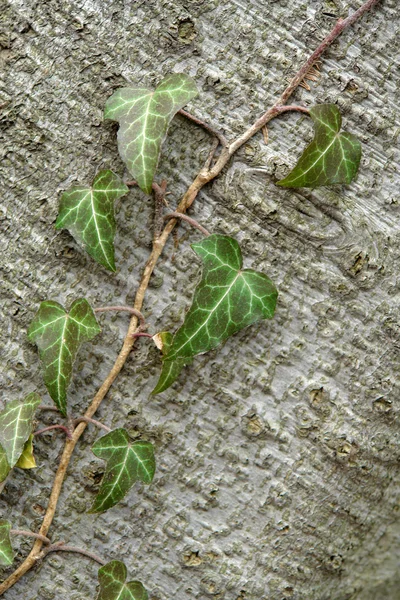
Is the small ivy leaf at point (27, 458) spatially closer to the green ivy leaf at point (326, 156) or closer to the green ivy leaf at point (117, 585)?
the green ivy leaf at point (117, 585)

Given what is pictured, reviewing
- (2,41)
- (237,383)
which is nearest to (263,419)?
(237,383)

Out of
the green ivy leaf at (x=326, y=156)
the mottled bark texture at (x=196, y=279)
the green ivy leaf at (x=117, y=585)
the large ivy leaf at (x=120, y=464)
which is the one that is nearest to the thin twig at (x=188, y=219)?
the mottled bark texture at (x=196, y=279)

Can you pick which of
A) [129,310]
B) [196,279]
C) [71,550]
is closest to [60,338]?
[129,310]

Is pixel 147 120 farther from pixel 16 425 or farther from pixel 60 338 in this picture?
pixel 16 425

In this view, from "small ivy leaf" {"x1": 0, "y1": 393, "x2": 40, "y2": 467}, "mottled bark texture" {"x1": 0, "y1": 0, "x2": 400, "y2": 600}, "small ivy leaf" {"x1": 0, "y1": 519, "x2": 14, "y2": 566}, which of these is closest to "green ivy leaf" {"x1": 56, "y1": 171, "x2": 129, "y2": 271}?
"mottled bark texture" {"x1": 0, "y1": 0, "x2": 400, "y2": 600}

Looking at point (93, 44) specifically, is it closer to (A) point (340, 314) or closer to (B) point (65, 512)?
(A) point (340, 314)

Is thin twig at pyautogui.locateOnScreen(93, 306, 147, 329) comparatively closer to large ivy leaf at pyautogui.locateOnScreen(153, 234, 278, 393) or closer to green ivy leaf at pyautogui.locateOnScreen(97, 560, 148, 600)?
large ivy leaf at pyautogui.locateOnScreen(153, 234, 278, 393)

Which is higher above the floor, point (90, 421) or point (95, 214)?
point (95, 214)

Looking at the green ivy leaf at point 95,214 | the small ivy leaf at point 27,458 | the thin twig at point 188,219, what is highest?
the thin twig at point 188,219
